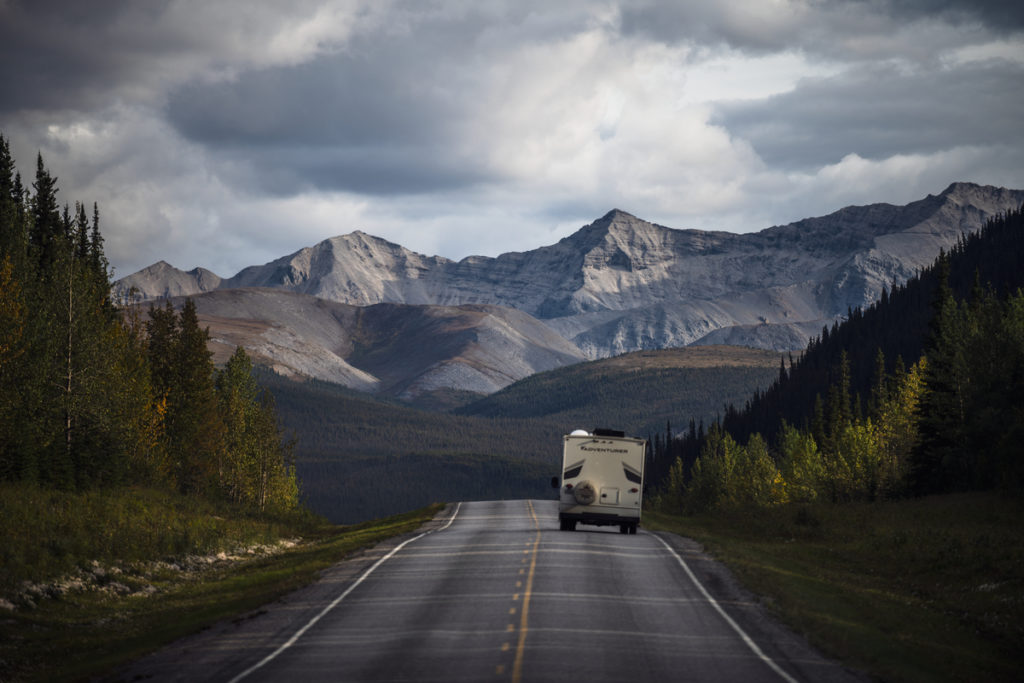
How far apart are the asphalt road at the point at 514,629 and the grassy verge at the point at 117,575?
2725mm

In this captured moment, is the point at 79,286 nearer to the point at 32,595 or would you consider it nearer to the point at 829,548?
the point at 32,595

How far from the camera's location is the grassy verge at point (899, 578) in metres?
25.2

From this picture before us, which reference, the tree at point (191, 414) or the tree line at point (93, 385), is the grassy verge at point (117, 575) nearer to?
the tree line at point (93, 385)

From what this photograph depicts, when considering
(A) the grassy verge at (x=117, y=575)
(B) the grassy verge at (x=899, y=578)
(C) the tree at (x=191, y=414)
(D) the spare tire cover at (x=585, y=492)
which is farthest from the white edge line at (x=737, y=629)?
→ (C) the tree at (x=191, y=414)

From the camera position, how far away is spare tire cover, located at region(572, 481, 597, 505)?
4588 centimetres

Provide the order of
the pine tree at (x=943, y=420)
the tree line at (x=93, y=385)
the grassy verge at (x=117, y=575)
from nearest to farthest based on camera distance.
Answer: the grassy verge at (x=117, y=575), the tree line at (x=93, y=385), the pine tree at (x=943, y=420)

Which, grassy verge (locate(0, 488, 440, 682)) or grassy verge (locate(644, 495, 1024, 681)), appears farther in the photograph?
grassy verge (locate(0, 488, 440, 682))

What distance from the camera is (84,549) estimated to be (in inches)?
1486

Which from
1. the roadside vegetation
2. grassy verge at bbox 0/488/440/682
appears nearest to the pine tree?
the roadside vegetation

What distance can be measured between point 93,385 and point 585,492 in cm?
2325

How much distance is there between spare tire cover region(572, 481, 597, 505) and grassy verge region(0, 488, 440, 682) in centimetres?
1056

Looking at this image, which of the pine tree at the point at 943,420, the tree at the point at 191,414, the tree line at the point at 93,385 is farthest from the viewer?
the tree at the point at 191,414

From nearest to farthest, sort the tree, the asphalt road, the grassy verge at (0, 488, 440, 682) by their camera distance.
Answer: the asphalt road, the grassy verge at (0, 488, 440, 682), the tree

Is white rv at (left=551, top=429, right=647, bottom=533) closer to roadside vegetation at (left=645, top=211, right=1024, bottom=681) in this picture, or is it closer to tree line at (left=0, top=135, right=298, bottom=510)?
roadside vegetation at (left=645, top=211, right=1024, bottom=681)
